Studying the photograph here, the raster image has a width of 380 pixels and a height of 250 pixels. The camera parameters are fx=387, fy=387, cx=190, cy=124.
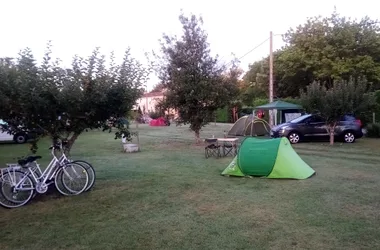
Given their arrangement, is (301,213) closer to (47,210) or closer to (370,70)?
(47,210)

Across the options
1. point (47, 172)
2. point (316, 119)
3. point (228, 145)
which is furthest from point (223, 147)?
point (47, 172)

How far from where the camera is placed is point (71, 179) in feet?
23.0

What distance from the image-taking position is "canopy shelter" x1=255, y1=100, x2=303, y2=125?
68.8ft

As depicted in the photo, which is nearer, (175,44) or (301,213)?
(301,213)

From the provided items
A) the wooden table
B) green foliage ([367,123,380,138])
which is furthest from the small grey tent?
the wooden table

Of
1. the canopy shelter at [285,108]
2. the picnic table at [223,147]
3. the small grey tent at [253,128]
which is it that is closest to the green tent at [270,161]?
the picnic table at [223,147]

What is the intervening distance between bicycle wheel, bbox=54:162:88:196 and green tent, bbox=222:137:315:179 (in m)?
3.37

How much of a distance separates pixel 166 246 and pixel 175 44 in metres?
13.2

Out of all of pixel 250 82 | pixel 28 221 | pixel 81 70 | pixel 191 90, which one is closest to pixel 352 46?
pixel 250 82

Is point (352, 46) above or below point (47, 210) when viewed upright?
above

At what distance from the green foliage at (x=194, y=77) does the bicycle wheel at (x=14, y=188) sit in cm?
1027

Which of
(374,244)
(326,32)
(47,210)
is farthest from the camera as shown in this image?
(326,32)

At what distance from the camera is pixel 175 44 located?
16688 millimetres

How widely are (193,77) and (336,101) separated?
5.84 metres
